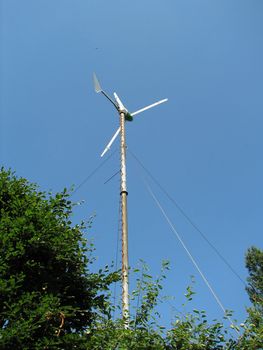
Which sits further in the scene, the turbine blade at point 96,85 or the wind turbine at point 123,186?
the turbine blade at point 96,85

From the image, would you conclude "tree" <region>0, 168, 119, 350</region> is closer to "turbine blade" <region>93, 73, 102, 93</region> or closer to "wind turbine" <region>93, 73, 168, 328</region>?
"wind turbine" <region>93, 73, 168, 328</region>

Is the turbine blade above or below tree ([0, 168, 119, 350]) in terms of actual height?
above

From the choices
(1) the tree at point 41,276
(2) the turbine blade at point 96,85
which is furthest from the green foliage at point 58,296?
(2) the turbine blade at point 96,85

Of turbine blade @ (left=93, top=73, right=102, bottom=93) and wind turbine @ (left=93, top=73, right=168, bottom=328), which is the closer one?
wind turbine @ (left=93, top=73, right=168, bottom=328)

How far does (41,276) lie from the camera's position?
34.8 feet

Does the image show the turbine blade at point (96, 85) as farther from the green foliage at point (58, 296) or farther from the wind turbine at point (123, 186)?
the green foliage at point (58, 296)

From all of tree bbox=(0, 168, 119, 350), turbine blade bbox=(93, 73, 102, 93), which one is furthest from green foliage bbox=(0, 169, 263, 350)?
turbine blade bbox=(93, 73, 102, 93)

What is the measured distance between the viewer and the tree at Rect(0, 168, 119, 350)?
9.17 metres

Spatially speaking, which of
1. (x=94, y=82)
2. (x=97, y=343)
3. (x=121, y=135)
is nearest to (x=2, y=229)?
(x=97, y=343)

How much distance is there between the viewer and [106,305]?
10234 mm

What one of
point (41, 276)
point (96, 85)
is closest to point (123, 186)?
point (41, 276)

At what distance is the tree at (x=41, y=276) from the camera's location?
9169mm

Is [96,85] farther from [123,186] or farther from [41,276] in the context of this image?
[41,276]

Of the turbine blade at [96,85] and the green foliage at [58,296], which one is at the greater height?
the turbine blade at [96,85]
